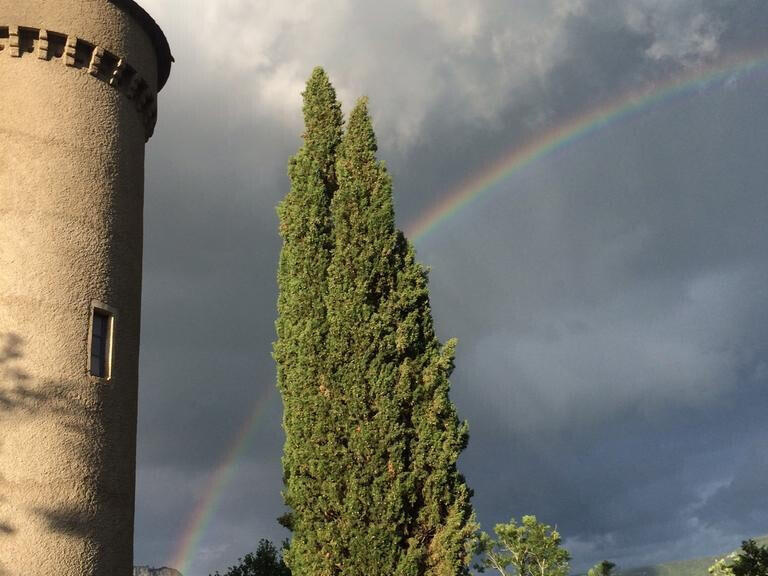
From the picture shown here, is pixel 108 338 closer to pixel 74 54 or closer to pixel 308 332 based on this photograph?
pixel 308 332

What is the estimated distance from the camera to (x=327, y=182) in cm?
2002

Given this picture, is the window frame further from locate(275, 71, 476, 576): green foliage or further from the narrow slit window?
locate(275, 71, 476, 576): green foliage

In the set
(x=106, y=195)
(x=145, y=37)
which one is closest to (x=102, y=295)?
(x=106, y=195)

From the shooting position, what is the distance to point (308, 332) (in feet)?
58.3

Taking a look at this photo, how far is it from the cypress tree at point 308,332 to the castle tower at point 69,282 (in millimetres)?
3313

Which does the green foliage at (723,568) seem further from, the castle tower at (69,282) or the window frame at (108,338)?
the window frame at (108,338)

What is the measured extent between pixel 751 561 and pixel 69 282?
1079 inches

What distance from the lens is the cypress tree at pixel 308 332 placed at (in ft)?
55.0

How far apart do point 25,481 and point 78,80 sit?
7819 mm

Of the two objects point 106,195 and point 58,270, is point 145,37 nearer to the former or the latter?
point 106,195

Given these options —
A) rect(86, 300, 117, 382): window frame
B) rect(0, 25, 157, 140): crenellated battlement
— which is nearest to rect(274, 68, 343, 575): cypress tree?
rect(86, 300, 117, 382): window frame

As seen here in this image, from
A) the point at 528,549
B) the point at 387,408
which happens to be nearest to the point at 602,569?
the point at 528,549

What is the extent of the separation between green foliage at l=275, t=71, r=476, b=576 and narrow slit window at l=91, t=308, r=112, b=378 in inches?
157

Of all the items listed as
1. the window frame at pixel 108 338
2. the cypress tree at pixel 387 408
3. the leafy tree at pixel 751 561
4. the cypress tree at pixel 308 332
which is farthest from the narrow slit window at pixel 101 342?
the leafy tree at pixel 751 561
